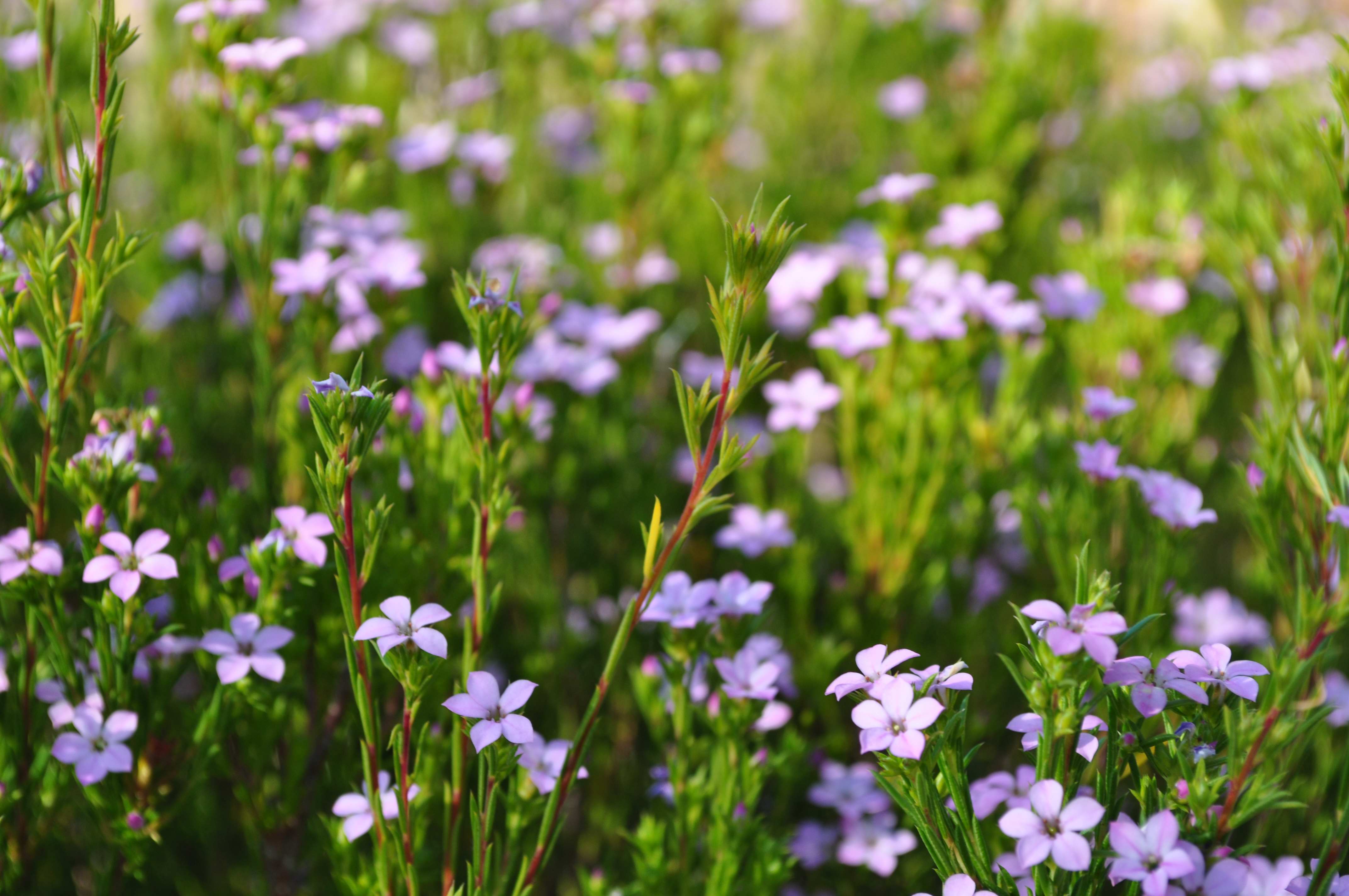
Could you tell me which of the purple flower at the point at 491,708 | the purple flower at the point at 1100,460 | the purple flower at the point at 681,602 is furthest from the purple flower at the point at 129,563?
the purple flower at the point at 1100,460

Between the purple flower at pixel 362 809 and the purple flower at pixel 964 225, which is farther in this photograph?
the purple flower at pixel 964 225

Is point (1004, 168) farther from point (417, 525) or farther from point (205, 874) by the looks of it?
point (205, 874)

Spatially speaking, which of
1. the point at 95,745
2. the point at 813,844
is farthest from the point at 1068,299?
the point at 95,745

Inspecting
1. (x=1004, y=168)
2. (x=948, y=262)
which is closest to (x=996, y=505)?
(x=948, y=262)

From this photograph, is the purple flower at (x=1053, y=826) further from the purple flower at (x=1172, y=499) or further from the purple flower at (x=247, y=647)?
the purple flower at (x=247, y=647)

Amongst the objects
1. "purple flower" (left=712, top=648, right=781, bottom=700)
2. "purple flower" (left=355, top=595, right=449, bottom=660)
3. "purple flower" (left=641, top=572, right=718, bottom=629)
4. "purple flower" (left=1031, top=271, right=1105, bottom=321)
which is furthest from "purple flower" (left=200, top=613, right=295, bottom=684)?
"purple flower" (left=1031, top=271, right=1105, bottom=321)

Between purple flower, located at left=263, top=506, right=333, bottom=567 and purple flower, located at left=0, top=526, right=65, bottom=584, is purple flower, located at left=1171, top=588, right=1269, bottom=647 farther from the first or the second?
purple flower, located at left=0, top=526, right=65, bottom=584
